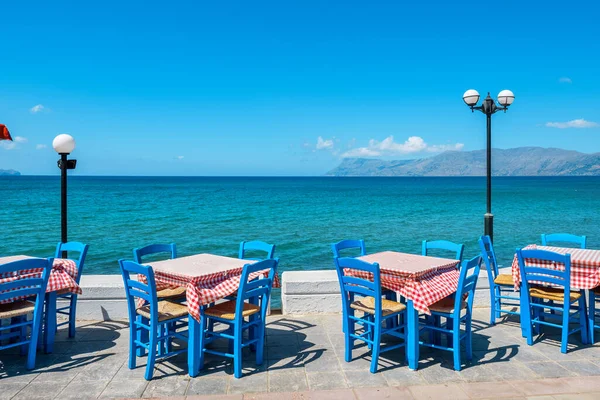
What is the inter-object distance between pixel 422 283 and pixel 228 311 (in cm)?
191

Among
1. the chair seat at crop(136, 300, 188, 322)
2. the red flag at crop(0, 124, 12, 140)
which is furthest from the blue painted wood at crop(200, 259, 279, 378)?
the red flag at crop(0, 124, 12, 140)

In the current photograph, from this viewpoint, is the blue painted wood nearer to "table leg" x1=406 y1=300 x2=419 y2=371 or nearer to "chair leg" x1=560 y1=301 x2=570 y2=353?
"table leg" x1=406 y1=300 x2=419 y2=371

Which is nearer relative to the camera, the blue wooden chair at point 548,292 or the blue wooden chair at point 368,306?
the blue wooden chair at point 368,306

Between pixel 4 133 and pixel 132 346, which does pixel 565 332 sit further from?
pixel 4 133

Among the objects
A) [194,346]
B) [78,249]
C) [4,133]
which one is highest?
[4,133]

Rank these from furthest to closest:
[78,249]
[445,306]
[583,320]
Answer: [78,249], [583,320], [445,306]

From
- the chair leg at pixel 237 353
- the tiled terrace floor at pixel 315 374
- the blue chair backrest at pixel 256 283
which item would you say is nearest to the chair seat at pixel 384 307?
the tiled terrace floor at pixel 315 374

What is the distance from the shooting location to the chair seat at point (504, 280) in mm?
5812

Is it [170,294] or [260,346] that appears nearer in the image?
[260,346]

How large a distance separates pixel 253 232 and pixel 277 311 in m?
16.3

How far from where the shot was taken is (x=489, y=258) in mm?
6246

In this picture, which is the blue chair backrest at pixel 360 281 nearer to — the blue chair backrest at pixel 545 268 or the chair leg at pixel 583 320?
the blue chair backrest at pixel 545 268

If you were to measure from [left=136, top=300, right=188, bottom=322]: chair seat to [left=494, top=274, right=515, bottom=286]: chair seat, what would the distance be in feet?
12.8

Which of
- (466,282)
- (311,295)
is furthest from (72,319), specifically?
(466,282)
